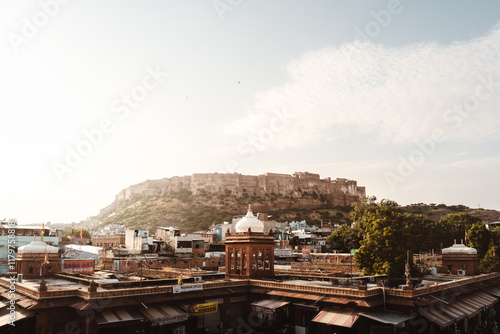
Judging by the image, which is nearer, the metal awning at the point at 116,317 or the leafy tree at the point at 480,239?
the metal awning at the point at 116,317

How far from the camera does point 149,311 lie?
1973 centimetres

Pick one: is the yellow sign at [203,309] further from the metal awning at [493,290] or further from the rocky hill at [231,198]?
the rocky hill at [231,198]

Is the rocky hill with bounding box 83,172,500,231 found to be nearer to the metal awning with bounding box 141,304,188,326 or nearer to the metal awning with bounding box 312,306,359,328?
the metal awning with bounding box 141,304,188,326

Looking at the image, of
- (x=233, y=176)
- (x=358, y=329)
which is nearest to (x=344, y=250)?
(x=358, y=329)

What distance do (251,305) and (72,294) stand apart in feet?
36.4

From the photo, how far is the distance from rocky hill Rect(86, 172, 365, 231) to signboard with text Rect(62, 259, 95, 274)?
345 ft

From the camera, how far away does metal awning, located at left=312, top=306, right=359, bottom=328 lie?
19314mm

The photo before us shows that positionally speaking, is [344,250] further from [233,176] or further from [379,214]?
[233,176]

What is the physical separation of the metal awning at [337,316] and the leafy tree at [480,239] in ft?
Answer: 147

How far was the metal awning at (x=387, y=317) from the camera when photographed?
19156mm

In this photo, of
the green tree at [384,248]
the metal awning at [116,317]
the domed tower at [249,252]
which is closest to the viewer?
the metal awning at [116,317]

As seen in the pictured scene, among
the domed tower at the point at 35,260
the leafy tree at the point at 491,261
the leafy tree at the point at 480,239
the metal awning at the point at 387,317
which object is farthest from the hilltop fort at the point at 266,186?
the metal awning at the point at 387,317

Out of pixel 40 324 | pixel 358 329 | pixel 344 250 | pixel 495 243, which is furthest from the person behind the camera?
pixel 344 250

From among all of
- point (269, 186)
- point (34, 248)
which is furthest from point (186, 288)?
point (269, 186)
